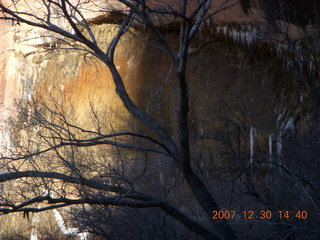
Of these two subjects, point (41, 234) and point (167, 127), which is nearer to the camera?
point (41, 234)

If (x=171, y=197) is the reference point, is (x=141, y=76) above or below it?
above

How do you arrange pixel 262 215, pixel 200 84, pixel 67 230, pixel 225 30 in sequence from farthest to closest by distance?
1. pixel 200 84
2. pixel 225 30
3. pixel 67 230
4. pixel 262 215

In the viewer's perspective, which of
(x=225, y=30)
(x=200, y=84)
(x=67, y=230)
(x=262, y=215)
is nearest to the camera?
(x=262, y=215)

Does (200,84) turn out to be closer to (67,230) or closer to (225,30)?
(225,30)

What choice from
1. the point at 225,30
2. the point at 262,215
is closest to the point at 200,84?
the point at 225,30

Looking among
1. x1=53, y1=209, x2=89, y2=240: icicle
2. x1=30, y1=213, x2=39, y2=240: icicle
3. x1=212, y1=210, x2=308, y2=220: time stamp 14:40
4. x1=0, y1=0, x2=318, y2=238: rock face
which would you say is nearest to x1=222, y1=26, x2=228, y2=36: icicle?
x1=0, y1=0, x2=318, y2=238: rock face

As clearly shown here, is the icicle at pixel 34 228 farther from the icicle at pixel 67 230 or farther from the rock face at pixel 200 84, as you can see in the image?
the rock face at pixel 200 84

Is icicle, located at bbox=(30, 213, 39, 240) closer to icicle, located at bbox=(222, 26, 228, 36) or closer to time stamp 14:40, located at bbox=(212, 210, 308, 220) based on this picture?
time stamp 14:40, located at bbox=(212, 210, 308, 220)

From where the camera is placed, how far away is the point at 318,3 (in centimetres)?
992

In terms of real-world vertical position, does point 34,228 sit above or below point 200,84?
below

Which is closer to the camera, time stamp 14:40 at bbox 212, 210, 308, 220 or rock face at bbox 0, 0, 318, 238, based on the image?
time stamp 14:40 at bbox 212, 210, 308, 220

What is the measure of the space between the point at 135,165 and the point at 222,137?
87.6 inches

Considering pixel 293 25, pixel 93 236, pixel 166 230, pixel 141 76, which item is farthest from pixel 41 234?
pixel 293 25

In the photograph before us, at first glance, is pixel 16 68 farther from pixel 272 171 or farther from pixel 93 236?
pixel 272 171
